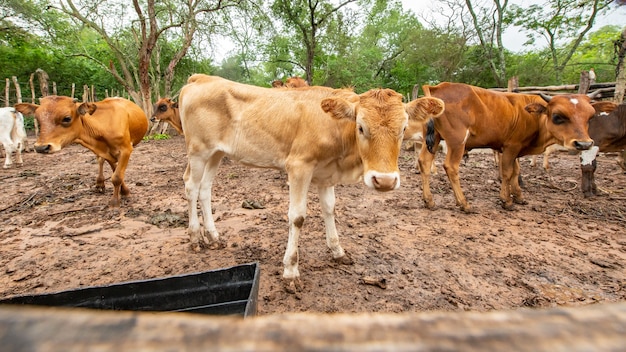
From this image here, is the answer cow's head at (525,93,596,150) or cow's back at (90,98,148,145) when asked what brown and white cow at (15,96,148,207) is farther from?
cow's head at (525,93,596,150)

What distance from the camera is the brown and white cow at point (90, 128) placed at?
4.59 meters

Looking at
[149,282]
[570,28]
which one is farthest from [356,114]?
[570,28]

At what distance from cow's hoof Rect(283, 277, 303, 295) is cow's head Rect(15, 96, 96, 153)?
421 centimetres

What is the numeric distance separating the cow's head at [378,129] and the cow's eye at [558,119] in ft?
10.8

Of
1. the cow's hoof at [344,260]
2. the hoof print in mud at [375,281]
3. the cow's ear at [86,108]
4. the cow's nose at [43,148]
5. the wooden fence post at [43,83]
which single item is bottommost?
the hoof print in mud at [375,281]

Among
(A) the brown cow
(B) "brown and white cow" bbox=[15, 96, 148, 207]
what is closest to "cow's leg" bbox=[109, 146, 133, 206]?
(B) "brown and white cow" bbox=[15, 96, 148, 207]

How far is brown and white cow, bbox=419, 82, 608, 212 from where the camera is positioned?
4.65m

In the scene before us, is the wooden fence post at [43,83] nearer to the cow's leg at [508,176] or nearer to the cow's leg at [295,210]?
the cow's leg at [295,210]

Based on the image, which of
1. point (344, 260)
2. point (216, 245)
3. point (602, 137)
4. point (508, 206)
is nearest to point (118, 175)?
point (216, 245)

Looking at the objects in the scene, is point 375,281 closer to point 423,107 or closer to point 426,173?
point 423,107

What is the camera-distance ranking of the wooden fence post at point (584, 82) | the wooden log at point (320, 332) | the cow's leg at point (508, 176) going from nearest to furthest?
the wooden log at point (320, 332) → the cow's leg at point (508, 176) → the wooden fence post at point (584, 82)

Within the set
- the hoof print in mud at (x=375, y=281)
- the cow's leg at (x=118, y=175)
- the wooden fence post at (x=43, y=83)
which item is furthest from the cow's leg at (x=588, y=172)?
the wooden fence post at (x=43, y=83)

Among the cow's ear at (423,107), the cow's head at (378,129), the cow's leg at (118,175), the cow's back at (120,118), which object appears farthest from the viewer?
the cow's back at (120,118)

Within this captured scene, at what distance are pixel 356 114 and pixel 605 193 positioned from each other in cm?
551
